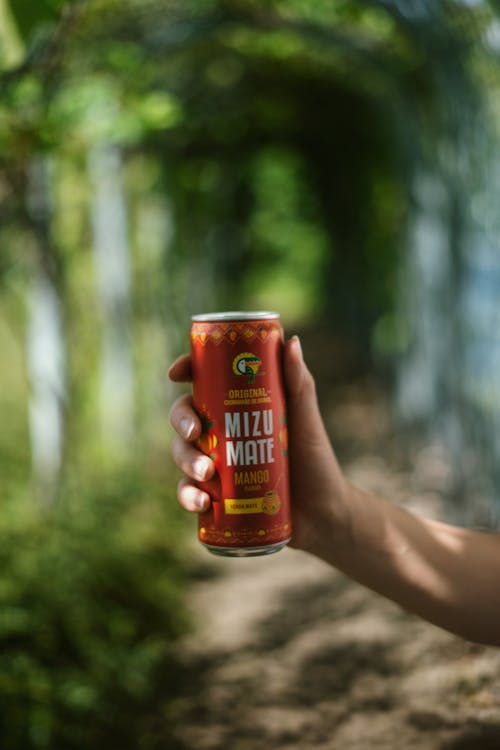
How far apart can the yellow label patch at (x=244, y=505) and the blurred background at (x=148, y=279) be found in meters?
0.84

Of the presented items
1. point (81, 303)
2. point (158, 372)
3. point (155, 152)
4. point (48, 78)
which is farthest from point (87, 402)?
point (48, 78)

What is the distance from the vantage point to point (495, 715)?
2.88 metres

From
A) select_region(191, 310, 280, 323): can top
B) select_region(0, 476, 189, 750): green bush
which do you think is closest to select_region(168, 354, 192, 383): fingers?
select_region(191, 310, 280, 323): can top

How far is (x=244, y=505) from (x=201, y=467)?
104 mm

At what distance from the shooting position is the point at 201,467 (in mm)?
1663

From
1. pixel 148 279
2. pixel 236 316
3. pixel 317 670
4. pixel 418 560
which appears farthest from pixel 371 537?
pixel 148 279

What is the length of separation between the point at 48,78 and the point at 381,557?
6.08 ft

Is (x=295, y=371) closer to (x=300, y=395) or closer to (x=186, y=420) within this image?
(x=300, y=395)

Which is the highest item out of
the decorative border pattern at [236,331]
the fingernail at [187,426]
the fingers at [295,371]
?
the decorative border pattern at [236,331]

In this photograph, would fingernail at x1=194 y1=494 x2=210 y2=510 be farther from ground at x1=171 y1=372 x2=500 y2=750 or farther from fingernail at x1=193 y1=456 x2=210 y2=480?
ground at x1=171 y1=372 x2=500 y2=750

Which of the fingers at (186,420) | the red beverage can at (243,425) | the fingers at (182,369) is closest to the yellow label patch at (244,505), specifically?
the red beverage can at (243,425)

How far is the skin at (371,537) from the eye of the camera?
1733 mm

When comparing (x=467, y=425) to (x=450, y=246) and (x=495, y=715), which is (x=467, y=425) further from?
(x=495, y=715)

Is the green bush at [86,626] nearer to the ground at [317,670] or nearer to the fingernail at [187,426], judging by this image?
the ground at [317,670]
